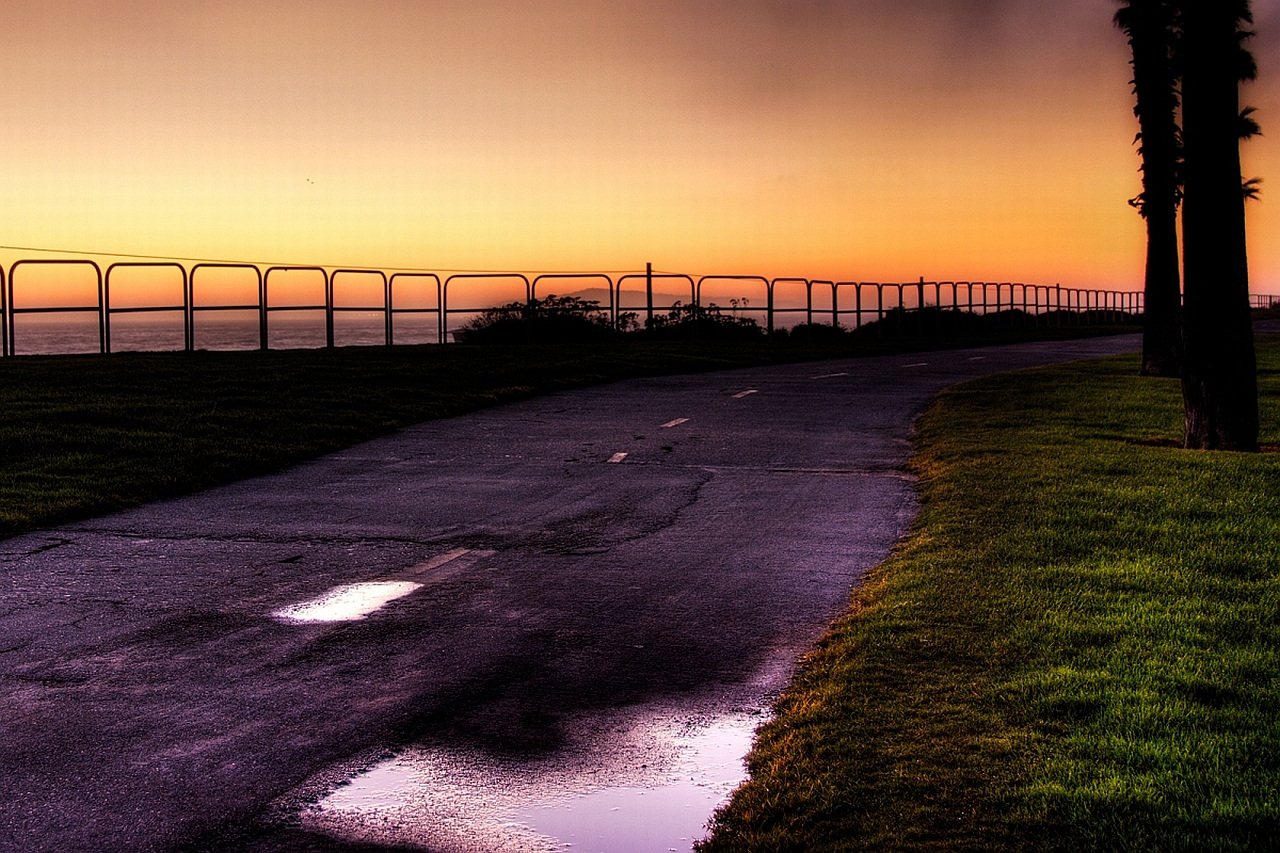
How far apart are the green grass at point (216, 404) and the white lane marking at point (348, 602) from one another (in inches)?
131

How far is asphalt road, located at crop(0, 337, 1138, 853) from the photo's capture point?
439cm

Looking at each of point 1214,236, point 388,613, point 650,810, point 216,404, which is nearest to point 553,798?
point 650,810

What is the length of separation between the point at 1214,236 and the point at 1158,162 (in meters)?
9.73

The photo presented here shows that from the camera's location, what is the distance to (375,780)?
168 inches

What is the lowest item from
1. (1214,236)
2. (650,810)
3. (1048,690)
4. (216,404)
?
(650,810)

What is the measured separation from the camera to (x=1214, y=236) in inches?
488

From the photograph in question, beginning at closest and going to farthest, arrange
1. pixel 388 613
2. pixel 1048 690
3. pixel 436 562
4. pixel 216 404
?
pixel 1048 690, pixel 388 613, pixel 436 562, pixel 216 404

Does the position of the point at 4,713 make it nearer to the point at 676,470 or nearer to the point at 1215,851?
the point at 1215,851

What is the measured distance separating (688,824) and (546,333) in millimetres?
29782

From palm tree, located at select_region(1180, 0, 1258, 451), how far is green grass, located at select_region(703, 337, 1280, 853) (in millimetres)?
3152

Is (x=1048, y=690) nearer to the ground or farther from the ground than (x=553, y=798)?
farther from the ground

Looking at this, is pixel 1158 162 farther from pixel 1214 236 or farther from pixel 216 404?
pixel 216 404

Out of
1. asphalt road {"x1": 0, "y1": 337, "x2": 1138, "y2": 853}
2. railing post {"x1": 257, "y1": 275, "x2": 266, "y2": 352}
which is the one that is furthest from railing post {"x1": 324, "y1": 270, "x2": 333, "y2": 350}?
asphalt road {"x1": 0, "y1": 337, "x2": 1138, "y2": 853}

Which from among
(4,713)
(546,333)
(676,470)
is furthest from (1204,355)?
(546,333)
